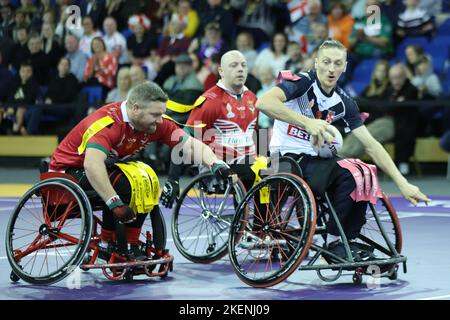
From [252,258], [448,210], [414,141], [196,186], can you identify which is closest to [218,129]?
[196,186]

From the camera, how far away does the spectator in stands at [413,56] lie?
1513 centimetres

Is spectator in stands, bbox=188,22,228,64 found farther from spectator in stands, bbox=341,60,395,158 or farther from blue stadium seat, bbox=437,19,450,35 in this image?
blue stadium seat, bbox=437,19,450,35

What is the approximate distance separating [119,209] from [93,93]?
10795mm

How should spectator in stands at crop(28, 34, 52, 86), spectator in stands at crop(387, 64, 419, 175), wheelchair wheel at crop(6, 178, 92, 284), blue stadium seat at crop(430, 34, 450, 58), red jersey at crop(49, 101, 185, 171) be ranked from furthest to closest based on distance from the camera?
spectator in stands at crop(28, 34, 52, 86)
blue stadium seat at crop(430, 34, 450, 58)
spectator in stands at crop(387, 64, 419, 175)
red jersey at crop(49, 101, 185, 171)
wheelchair wheel at crop(6, 178, 92, 284)

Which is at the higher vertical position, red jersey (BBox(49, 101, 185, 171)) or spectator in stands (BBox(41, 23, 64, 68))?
spectator in stands (BBox(41, 23, 64, 68))

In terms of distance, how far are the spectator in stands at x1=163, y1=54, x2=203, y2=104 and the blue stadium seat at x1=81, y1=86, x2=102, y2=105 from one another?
1747 mm

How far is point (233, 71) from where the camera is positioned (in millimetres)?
9398

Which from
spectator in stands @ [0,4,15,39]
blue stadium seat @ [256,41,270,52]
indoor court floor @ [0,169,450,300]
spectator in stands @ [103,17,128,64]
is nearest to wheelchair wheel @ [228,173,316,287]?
indoor court floor @ [0,169,450,300]

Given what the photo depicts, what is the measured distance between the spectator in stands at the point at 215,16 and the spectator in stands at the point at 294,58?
5.74ft

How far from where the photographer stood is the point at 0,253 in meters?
8.92

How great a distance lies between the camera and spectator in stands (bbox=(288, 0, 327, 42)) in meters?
16.5

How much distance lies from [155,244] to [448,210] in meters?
5.34
